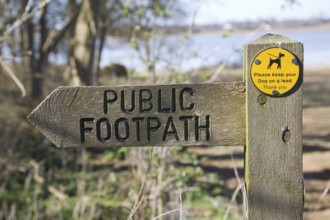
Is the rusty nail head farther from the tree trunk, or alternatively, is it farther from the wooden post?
the tree trunk

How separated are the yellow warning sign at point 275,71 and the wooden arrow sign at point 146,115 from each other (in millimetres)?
85

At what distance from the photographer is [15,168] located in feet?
24.8

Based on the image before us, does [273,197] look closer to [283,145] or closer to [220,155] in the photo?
[283,145]

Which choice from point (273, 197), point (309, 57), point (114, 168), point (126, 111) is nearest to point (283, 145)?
point (273, 197)

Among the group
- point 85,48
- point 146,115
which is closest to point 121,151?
point 146,115

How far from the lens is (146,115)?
1.88 meters

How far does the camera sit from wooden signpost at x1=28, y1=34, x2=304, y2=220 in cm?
179

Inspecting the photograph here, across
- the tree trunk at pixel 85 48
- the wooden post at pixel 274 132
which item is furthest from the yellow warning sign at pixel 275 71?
the tree trunk at pixel 85 48

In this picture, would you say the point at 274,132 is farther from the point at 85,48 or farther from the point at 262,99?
the point at 85,48

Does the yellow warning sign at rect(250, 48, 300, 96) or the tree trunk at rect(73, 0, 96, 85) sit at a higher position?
the tree trunk at rect(73, 0, 96, 85)

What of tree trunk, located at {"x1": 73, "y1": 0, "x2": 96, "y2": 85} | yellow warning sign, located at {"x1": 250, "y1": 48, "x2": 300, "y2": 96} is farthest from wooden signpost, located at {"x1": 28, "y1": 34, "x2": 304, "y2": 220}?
tree trunk, located at {"x1": 73, "y1": 0, "x2": 96, "y2": 85}

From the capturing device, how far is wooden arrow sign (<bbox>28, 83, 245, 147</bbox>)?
6.12 feet

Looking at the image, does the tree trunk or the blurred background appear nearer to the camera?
the blurred background

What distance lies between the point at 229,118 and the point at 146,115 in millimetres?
291
